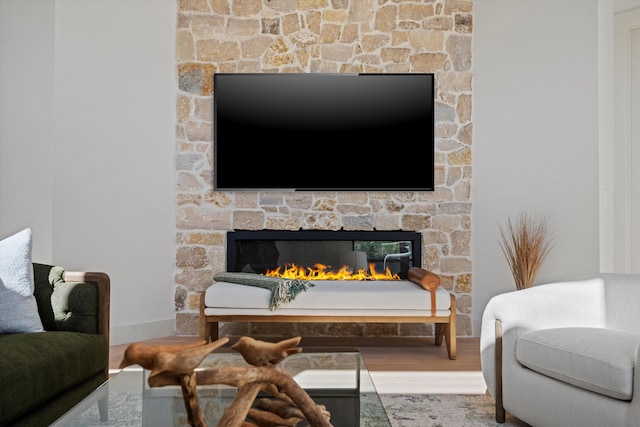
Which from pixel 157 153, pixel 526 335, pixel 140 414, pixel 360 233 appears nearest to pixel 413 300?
pixel 360 233

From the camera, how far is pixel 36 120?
4395 mm

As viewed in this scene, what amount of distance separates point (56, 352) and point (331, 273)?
3.13 metres

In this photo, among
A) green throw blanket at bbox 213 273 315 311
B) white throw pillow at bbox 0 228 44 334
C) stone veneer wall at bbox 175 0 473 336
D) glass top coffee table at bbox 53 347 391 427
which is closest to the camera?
glass top coffee table at bbox 53 347 391 427

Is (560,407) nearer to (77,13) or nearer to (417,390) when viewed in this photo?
(417,390)

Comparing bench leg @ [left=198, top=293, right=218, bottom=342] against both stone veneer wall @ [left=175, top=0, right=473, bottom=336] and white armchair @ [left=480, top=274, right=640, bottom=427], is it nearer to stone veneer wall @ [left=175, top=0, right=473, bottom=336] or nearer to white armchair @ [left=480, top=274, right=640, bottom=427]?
stone veneer wall @ [left=175, top=0, right=473, bottom=336]

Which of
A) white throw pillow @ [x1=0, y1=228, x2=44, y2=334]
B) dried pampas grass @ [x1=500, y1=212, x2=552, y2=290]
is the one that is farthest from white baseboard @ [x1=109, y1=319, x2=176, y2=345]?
dried pampas grass @ [x1=500, y1=212, x2=552, y2=290]

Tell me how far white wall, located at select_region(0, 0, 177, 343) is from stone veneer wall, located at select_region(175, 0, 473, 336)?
0.61ft

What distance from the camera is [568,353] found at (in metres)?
2.58

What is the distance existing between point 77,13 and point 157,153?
1.25 metres

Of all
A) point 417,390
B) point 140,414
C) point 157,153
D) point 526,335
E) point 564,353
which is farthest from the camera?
point 157,153

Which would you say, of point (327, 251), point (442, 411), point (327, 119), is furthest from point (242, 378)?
point (327, 119)

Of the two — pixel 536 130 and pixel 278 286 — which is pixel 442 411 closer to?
pixel 278 286

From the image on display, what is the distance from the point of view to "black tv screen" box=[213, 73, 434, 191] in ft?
17.6

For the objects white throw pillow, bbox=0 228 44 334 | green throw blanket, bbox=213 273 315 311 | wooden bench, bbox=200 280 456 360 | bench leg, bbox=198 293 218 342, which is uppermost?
white throw pillow, bbox=0 228 44 334
